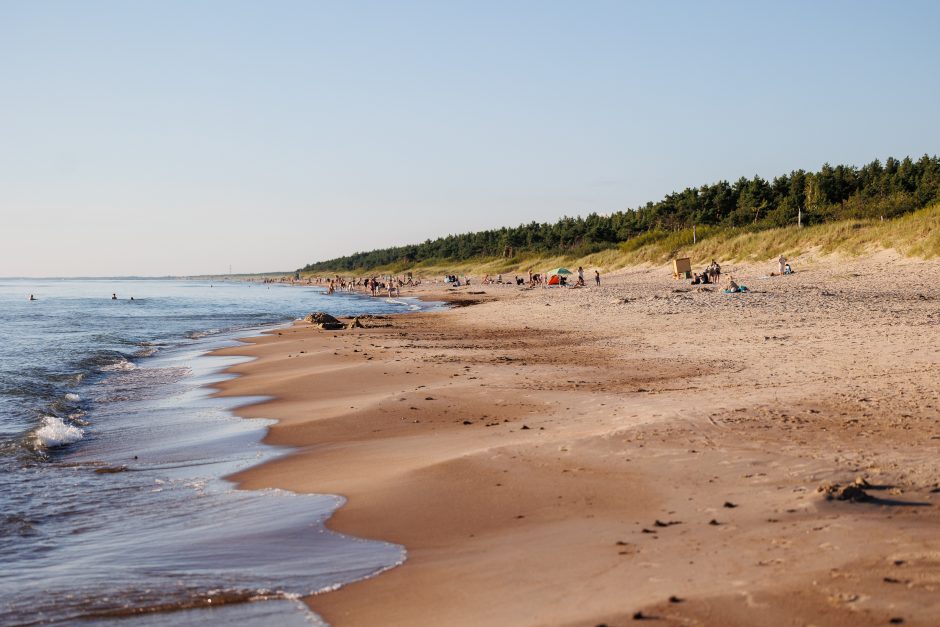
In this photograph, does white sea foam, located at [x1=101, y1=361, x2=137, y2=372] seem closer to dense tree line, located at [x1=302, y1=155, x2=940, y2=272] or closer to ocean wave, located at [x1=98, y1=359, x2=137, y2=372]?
ocean wave, located at [x1=98, y1=359, x2=137, y2=372]

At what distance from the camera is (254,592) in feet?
17.4

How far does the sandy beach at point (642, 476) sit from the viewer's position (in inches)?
179

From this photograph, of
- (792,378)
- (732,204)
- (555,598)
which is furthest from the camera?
(732,204)

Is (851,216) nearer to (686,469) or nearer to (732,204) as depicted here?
(732,204)

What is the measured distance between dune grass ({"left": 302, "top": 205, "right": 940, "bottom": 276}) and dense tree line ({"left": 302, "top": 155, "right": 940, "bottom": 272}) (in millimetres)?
6167

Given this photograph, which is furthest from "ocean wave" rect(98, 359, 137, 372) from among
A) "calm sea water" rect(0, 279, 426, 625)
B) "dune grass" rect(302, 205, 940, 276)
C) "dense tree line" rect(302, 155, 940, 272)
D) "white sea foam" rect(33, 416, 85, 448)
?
"dense tree line" rect(302, 155, 940, 272)

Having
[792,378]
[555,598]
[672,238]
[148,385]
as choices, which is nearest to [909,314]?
[792,378]

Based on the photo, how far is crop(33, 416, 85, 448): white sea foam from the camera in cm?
1131

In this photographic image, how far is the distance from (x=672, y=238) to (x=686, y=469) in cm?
6143

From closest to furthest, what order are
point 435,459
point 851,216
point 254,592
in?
1. point 254,592
2. point 435,459
3. point 851,216

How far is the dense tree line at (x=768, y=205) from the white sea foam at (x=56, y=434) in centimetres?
5147

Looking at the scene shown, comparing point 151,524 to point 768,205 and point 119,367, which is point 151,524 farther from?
point 768,205

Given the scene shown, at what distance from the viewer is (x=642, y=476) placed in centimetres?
713

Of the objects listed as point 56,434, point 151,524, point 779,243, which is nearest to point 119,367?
point 56,434
